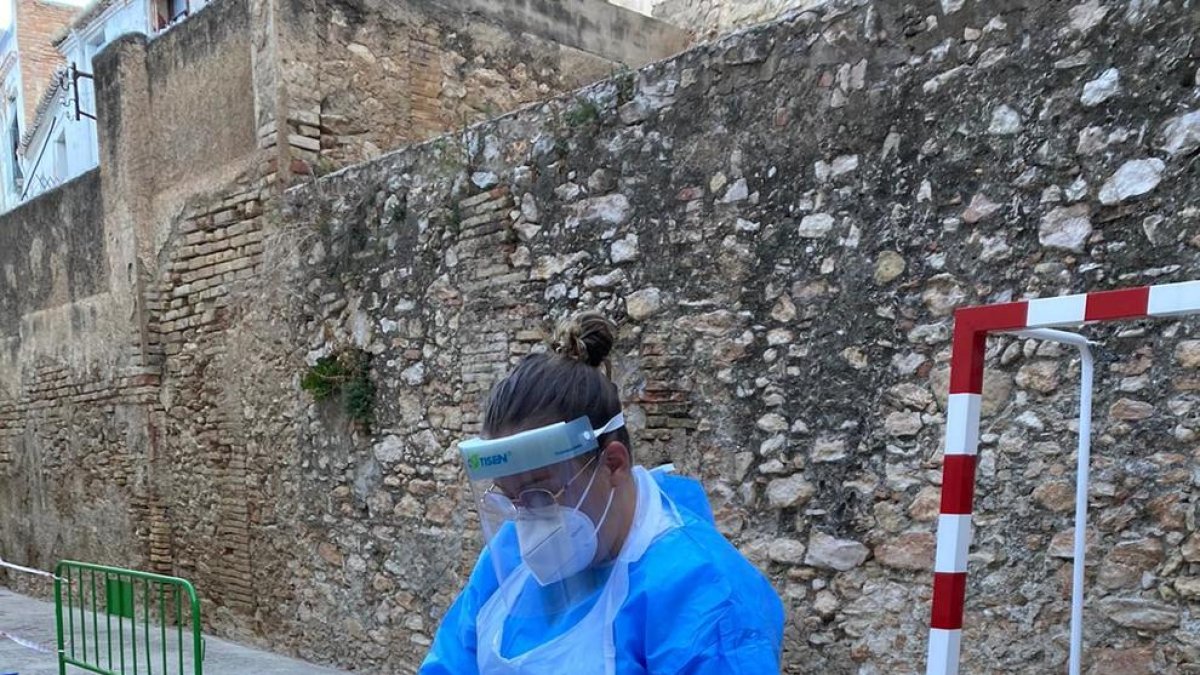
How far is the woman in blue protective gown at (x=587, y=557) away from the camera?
5.05 feet

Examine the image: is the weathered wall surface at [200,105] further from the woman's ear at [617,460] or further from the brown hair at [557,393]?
the woman's ear at [617,460]

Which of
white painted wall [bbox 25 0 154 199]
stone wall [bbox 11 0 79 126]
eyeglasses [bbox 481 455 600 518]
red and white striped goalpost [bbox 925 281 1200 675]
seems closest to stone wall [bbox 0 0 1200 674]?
red and white striped goalpost [bbox 925 281 1200 675]

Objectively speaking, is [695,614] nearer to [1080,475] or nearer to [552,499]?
[552,499]

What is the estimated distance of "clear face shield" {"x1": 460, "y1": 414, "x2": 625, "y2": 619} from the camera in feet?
5.65

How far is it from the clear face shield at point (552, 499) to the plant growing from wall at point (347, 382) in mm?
4313

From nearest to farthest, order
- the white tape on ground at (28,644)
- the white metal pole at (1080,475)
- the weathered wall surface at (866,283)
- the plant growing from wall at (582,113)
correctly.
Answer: the white metal pole at (1080,475)
the weathered wall surface at (866,283)
the plant growing from wall at (582,113)
the white tape on ground at (28,644)

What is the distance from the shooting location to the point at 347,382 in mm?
6066

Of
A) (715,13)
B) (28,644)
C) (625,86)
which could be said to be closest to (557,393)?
(625,86)

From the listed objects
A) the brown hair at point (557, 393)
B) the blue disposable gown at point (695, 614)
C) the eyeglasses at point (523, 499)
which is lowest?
the blue disposable gown at point (695, 614)

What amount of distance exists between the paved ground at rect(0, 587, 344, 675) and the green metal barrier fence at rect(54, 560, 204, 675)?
0.03 metres

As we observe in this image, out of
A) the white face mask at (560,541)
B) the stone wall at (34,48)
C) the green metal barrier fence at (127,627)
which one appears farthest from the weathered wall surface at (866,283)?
the stone wall at (34,48)

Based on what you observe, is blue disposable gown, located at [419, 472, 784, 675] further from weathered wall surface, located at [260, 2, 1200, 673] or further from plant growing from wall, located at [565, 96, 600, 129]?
plant growing from wall, located at [565, 96, 600, 129]

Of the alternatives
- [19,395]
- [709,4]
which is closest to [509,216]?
[709,4]

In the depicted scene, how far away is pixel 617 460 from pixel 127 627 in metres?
7.91
